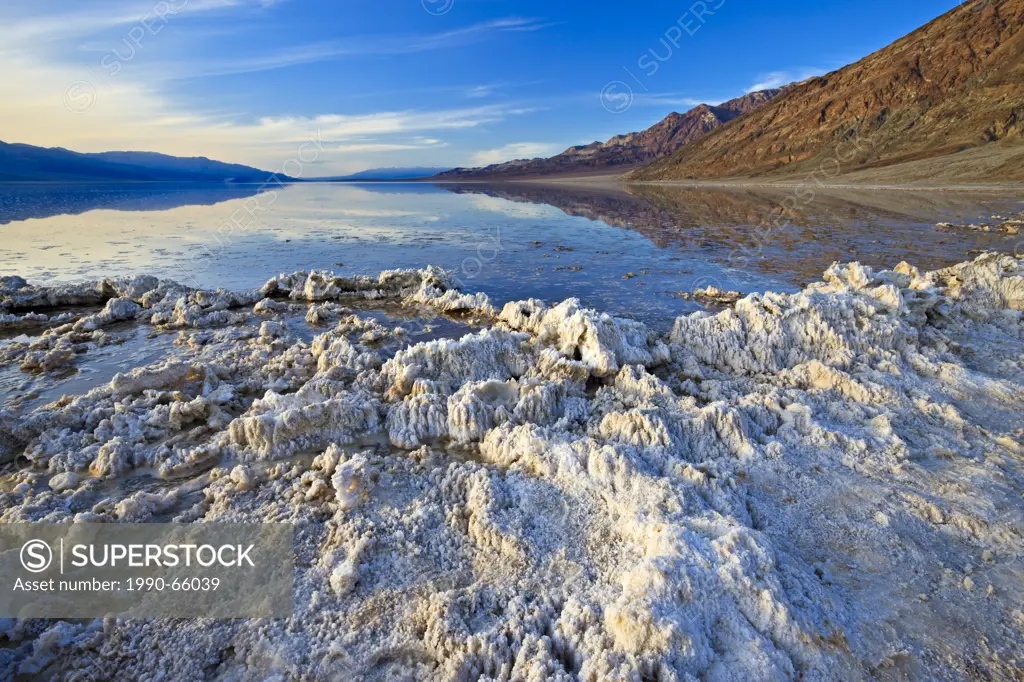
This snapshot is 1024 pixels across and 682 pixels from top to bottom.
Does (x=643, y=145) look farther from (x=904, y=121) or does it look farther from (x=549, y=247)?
(x=549, y=247)

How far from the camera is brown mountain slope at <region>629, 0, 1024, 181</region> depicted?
166ft

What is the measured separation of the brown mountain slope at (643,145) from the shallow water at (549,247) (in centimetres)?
10993

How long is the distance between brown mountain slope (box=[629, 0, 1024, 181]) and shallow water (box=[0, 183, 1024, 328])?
32.7 meters

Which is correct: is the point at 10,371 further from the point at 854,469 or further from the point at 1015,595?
the point at 1015,595

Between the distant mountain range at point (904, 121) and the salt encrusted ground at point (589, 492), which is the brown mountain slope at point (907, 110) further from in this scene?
the salt encrusted ground at point (589, 492)

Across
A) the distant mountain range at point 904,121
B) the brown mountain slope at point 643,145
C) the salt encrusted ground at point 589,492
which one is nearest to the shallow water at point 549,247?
the salt encrusted ground at point 589,492

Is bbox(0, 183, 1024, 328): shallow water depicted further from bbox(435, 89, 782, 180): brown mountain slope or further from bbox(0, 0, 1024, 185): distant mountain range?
bbox(435, 89, 782, 180): brown mountain slope

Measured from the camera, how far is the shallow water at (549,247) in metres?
10.8

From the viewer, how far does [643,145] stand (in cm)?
14675

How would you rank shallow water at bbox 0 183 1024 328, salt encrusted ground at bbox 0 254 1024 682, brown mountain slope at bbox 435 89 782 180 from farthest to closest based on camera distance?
brown mountain slope at bbox 435 89 782 180 → shallow water at bbox 0 183 1024 328 → salt encrusted ground at bbox 0 254 1024 682

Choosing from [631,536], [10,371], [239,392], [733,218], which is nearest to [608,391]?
[631,536]

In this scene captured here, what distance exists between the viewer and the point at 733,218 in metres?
22.6

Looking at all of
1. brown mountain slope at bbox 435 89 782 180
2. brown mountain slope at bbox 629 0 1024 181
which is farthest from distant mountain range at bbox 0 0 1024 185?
brown mountain slope at bbox 435 89 782 180

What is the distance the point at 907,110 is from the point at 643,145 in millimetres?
91900
